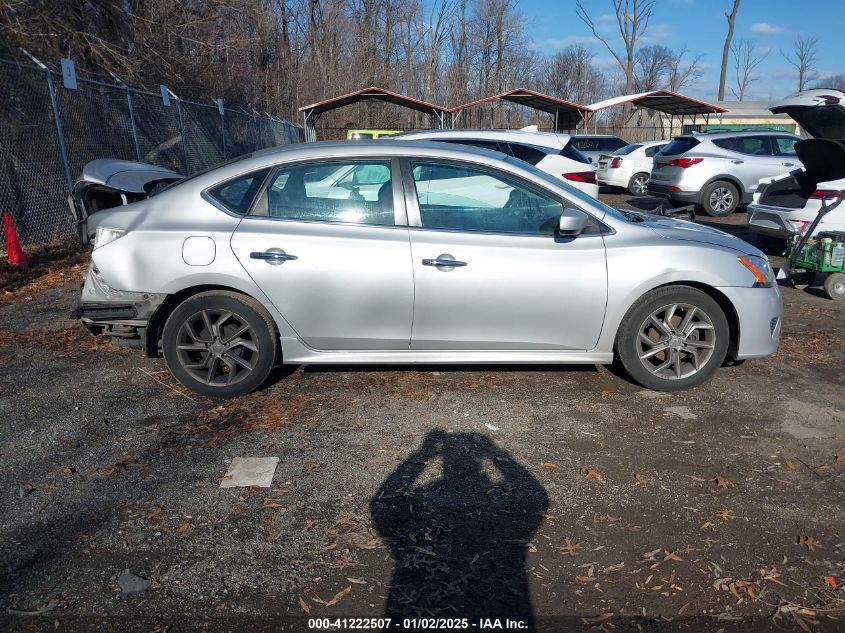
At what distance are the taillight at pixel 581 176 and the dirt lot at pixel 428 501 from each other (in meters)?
5.44

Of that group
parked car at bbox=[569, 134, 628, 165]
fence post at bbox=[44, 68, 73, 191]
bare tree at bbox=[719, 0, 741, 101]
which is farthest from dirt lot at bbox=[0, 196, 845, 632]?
bare tree at bbox=[719, 0, 741, 101]

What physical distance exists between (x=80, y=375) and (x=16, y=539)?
7.16 feet

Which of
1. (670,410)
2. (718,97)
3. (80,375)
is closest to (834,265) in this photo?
(670,410)

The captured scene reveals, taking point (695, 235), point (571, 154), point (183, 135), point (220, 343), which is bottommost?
point (220, 343)

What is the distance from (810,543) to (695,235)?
7.63ft

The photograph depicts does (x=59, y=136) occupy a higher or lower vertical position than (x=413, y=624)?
higher

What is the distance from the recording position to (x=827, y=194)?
7.68 meters

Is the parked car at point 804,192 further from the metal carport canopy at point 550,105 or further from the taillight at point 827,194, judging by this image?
the metal carport canopy at point 550,105

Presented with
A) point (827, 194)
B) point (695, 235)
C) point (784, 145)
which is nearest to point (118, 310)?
point (695, 235)

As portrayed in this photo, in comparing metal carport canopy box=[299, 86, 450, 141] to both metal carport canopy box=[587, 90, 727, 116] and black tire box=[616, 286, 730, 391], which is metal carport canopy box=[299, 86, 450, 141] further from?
black tire box=[616, 286, 730, 391]

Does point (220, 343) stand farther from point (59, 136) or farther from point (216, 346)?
point (59, 136)

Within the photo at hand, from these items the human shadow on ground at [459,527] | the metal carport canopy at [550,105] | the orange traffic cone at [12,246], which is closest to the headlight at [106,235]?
the human shadow on ground at [459,527]

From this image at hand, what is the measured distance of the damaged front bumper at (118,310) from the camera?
4.27 m

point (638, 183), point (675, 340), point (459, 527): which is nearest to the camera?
point (459, 527)
